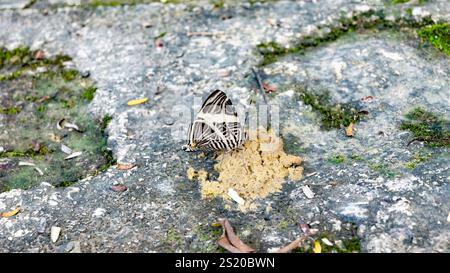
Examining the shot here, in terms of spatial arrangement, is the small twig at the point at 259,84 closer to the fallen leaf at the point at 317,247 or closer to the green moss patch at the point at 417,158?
the green moss patch at the point at 417,158

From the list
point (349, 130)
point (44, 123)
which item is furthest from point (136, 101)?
point (349, 130)

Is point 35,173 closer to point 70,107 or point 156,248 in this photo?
point 70,107

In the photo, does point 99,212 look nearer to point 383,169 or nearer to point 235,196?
point 235,196

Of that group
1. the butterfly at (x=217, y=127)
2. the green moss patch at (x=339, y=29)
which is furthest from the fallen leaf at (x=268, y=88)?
the butterfly at (x=217, y=127)

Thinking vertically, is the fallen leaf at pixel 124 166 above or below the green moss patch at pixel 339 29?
below

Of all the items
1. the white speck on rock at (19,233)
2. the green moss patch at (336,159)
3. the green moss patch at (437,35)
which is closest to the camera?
the white speck on rock at (19,233)

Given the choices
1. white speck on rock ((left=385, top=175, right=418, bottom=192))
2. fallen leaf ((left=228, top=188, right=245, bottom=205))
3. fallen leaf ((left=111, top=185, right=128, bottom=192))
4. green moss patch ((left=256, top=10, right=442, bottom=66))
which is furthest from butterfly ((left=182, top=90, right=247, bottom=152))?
green moss patch ((left=256, top=10, right=442, bottom=66))

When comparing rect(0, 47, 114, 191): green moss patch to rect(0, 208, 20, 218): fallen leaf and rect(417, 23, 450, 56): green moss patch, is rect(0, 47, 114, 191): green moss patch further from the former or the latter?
rect(417, 23, 450, 56): green moss patch
